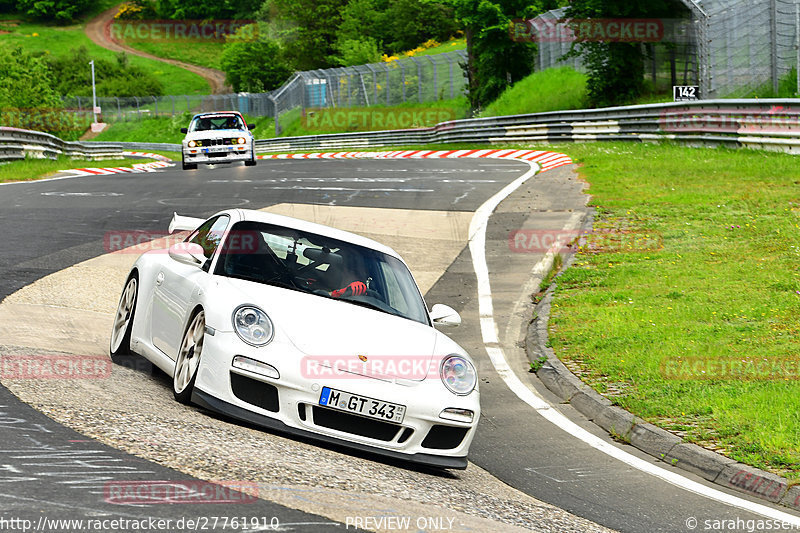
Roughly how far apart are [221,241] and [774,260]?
839 centimetres

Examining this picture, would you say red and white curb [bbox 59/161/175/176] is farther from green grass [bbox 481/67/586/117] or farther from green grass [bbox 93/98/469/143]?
green grass [bbox 481/67/586/117]

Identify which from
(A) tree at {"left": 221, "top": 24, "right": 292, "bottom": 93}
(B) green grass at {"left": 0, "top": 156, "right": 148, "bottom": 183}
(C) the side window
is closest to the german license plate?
(C) the side window

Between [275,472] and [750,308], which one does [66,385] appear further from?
[750,308]

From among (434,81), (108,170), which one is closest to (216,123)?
(108,170)

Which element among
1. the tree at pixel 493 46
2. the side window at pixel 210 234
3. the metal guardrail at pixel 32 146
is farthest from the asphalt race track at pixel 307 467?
the tree at pixel 493 46

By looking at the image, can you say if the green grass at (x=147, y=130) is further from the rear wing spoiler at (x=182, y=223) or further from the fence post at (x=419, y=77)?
the rear wing spoiler at (x=182, y=223)

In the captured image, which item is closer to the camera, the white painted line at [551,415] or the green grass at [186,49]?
the white painted line at [551,415]

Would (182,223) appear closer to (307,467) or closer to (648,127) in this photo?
(307,467)

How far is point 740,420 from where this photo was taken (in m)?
7.30

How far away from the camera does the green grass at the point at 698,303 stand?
Answer: 295 inches

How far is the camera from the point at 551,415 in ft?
26.8

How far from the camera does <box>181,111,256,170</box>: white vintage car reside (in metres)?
28.8

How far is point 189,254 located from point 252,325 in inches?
50.4

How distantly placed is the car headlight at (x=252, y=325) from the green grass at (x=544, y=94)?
3496cm
